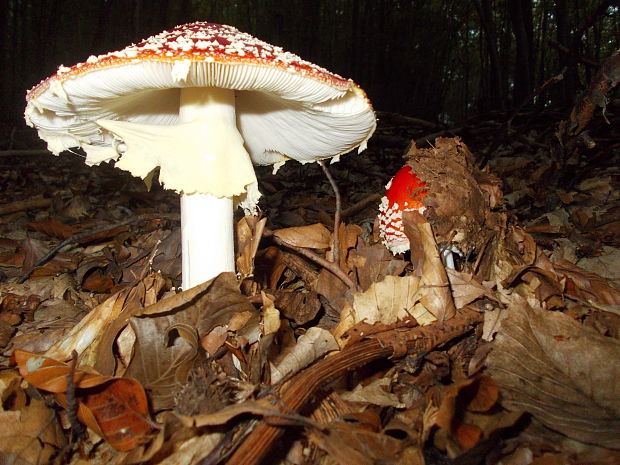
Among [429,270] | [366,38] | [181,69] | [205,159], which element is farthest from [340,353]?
[366,38]

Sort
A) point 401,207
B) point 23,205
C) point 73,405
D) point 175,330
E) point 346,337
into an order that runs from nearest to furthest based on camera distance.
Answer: point 73,405 → point 175,330 → point 346,337 → point 401,207 → point 23,205

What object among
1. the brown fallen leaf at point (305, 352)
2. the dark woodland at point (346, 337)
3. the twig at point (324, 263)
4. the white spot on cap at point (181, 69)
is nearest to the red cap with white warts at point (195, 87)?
the white spot on cap at point (181, 69)

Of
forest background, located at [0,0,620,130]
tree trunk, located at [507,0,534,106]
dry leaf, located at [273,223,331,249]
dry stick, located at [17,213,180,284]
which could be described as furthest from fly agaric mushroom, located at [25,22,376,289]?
tree trunk, located at [507,0,534,106]

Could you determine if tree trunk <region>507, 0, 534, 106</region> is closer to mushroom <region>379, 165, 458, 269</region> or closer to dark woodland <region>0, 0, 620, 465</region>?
dark woodland <region>0, 0, 620, 465</region>

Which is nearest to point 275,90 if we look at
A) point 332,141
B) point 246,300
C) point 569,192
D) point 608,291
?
point 332,141

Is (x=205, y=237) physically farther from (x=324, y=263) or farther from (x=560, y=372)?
(x=560, y=372)

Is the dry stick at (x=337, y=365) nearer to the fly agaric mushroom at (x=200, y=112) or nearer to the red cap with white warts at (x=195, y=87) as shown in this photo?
the fly agaric mushroom at (x=200, y=112)
